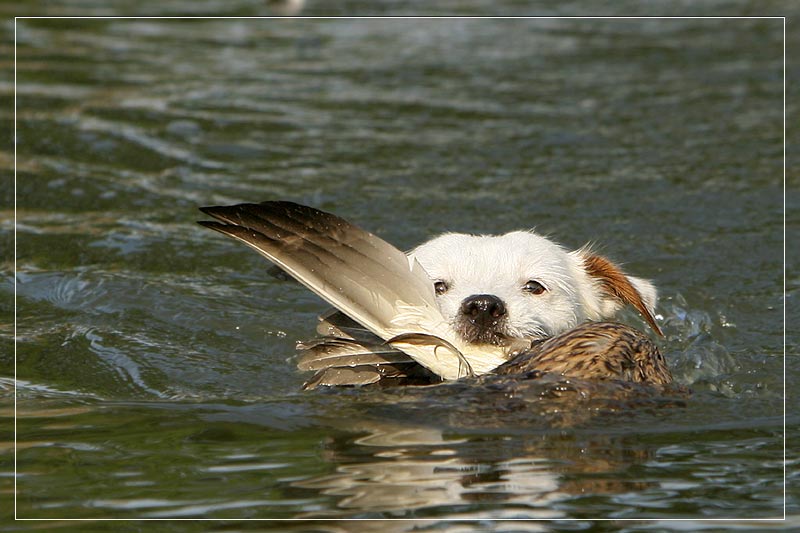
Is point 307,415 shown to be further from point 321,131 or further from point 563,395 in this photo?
point 321,131

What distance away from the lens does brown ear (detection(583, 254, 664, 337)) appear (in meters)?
5.37

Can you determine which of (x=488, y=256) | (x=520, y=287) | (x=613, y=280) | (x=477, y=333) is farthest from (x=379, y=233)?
(x=477, y=333)

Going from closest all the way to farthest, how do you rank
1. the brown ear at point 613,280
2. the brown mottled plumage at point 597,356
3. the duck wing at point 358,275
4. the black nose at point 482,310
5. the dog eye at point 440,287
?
the brown mottled plumage at point 597,356 < the duck wing at point 358,275 < the black nose at point 482,310 < the dog eye at point 440,287 < the brown ear at point 613,280

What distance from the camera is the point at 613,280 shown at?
17.9 ft

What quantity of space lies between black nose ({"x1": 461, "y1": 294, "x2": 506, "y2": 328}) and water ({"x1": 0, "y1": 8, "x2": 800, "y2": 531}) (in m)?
0.28

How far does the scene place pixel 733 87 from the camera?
11023mm

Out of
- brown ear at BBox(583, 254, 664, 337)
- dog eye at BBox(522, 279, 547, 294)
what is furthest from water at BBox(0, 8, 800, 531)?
dog eye at BBox(522, 279, 547, 294)

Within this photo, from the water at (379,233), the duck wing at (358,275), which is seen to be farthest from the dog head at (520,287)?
the water at (379,233)

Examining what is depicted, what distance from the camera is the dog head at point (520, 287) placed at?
4.60 m

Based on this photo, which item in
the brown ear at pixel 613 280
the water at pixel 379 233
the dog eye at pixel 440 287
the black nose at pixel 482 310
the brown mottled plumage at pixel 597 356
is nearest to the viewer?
the water at pixel 379 233

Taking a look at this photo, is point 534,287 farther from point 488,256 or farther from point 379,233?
point 379,233

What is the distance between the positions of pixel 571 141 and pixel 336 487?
635 centimetres

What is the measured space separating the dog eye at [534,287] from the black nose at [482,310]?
464mm

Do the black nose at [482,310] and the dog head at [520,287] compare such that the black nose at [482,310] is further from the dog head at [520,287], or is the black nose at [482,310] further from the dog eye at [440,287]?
the dog eye at [440,287]
